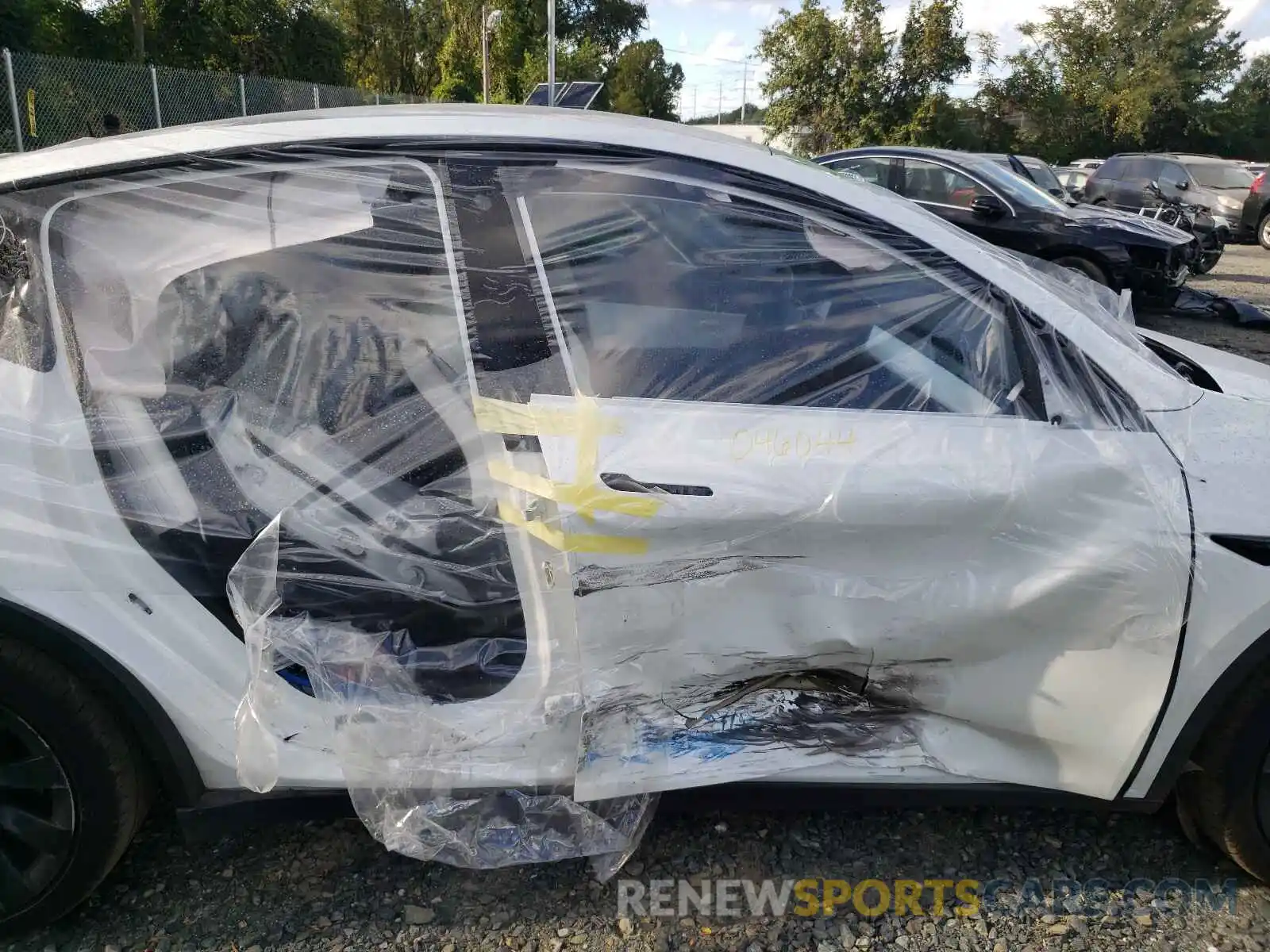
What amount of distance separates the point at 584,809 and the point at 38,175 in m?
1.65

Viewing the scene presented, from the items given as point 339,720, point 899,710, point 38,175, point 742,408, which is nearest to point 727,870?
point 899,710

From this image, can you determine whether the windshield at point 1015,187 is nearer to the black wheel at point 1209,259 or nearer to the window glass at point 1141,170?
the black wheel at point 1209,259

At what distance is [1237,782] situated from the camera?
5.99ft

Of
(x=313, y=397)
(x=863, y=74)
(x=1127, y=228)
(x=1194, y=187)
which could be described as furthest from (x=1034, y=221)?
(x=863, y=74)

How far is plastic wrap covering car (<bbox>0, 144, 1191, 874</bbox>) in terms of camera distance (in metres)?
1.69

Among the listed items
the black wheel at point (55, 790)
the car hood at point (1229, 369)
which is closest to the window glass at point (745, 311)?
the car hood at point (1229, 369)

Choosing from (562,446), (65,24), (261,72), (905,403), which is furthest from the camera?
(261,72)

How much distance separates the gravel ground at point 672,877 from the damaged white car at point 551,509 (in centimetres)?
16

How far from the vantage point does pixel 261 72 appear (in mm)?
21375

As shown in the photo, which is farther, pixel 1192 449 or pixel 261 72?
pixel 261 72

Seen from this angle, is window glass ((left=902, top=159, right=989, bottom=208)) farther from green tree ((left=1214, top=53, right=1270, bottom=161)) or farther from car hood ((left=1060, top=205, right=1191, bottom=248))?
green tree ((left=1214, top=53, right=1270, bottom=161))

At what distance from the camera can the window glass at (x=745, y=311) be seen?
179 cm

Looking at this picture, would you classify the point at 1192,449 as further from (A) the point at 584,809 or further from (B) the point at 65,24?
(B) the point at 65,24

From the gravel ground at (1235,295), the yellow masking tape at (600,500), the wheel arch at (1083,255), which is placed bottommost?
the gravel ground at (1235,295)
